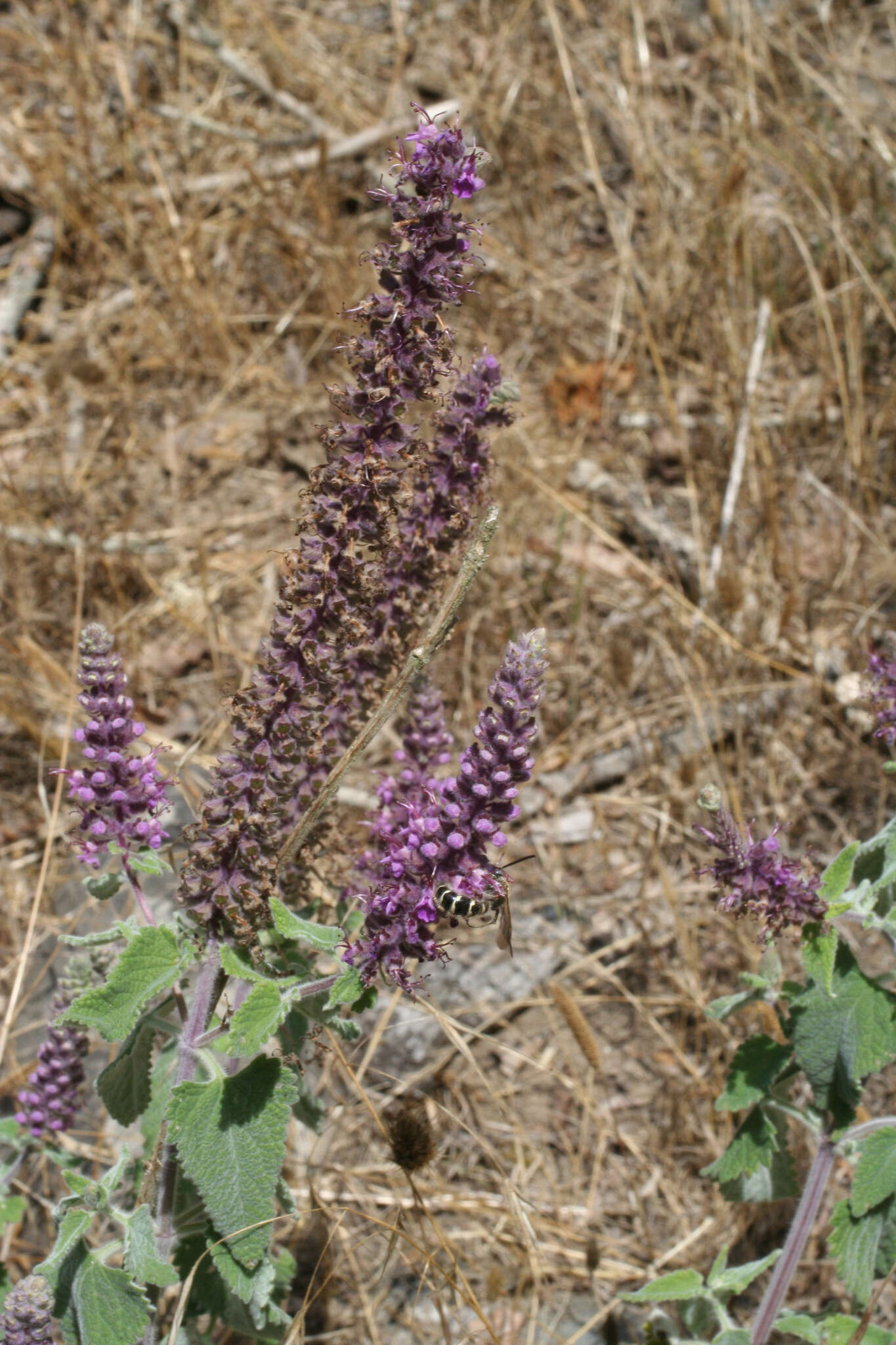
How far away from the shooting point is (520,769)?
1746mm

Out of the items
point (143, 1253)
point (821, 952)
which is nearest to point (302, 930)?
point (143, 1253)

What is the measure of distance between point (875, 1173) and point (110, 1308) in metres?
1.58

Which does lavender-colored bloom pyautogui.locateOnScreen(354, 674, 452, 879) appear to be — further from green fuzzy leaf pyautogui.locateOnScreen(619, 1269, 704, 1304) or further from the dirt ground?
green fuzzy leaf pyautogui.locateOnScreen(619, 1269, 704, 1304)

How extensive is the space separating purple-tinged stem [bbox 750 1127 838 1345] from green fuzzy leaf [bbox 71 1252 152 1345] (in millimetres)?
1426

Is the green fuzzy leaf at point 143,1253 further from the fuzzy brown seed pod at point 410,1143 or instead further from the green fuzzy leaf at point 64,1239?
the fuzzy brown seed pod at point 410,1143

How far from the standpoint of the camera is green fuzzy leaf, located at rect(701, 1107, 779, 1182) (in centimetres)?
254

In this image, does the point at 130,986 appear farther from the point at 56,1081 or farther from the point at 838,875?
the point at 838,875

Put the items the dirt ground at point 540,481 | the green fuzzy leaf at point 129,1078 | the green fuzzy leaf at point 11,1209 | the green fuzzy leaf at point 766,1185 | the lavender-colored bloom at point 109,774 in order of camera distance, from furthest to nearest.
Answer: the dirt ground at point 540,481
the green fuzzy leaf at point 766,1185
the green fuzzy leaf at point 11,1209
the green fuzzy leaf at point 129,1078
the lavender-colored bloom at point 109,774

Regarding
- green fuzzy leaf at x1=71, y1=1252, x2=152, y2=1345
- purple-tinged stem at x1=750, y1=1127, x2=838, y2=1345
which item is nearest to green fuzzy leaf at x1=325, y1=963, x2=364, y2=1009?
green fuzzy leaf at x1=71, y1=1252, x2=152, y2=1345

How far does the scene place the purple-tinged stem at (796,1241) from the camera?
2607 millimetres

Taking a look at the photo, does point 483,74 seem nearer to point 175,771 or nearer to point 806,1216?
point 175,771

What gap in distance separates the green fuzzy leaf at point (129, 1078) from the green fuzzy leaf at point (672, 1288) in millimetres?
1260

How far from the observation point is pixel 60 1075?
8.76ft

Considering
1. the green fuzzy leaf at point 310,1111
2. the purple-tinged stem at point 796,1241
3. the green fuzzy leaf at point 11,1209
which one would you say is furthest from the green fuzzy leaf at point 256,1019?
the purple-tinged stem at point 796,1241
